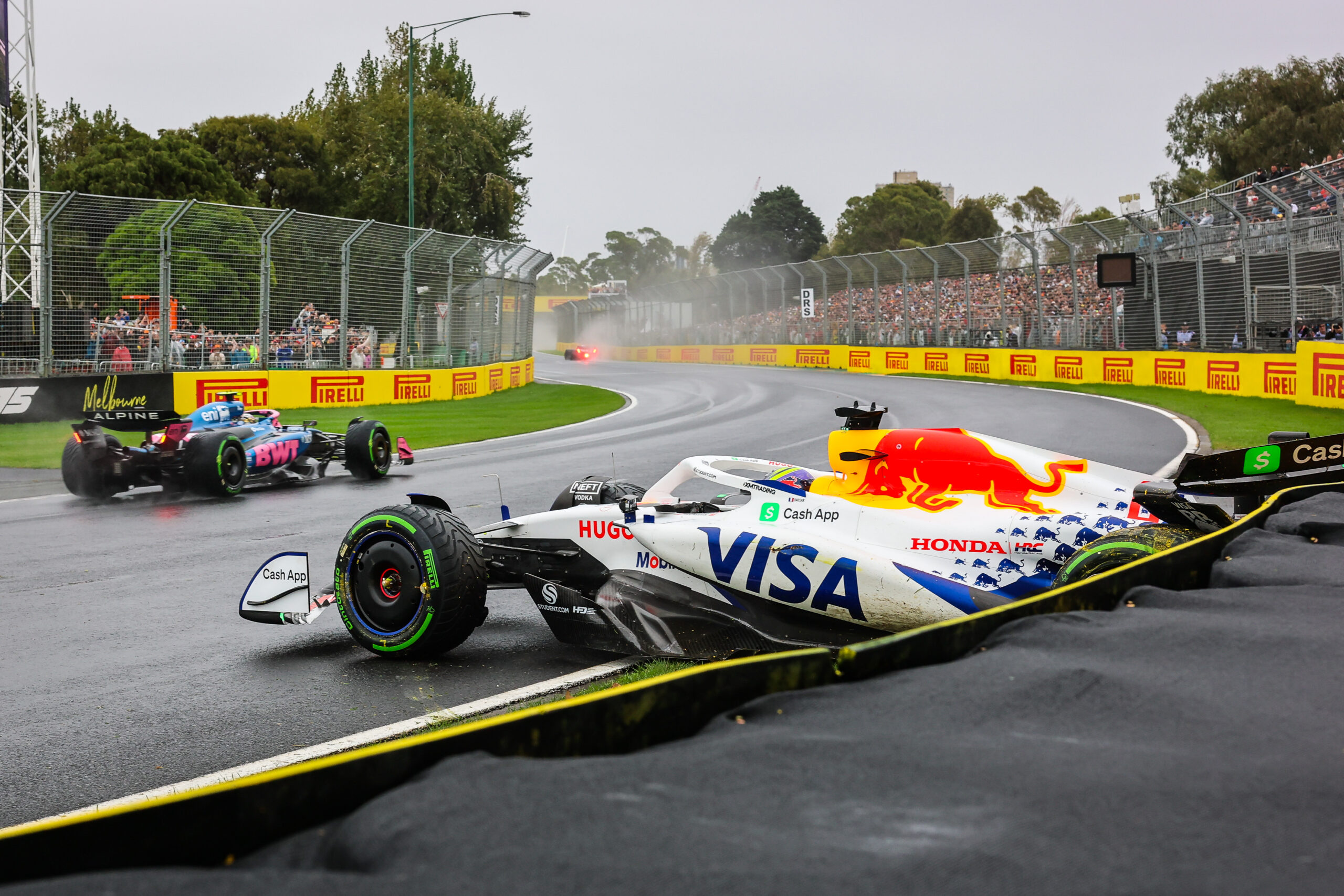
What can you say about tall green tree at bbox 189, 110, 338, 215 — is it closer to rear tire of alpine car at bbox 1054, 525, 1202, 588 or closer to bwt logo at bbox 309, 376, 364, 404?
bwt logo at bbox 309, 376, 364, 404

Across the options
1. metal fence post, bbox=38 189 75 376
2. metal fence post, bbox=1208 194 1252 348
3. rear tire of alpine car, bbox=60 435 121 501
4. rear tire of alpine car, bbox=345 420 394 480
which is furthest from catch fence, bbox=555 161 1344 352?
metal fence post, bbox=38 189 75 376

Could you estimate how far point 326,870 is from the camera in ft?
4.84

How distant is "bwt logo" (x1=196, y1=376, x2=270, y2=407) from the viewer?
20844 millimetres

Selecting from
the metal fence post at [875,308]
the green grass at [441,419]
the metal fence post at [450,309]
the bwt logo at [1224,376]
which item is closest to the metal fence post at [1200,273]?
the bwt logo at [1224,376]

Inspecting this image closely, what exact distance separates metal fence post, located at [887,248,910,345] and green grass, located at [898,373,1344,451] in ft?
38.1

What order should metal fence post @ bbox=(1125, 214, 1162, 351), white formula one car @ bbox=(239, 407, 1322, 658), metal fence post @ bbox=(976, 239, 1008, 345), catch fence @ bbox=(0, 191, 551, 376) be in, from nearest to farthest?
white formula one car @ bbox=(239, 407, 1322, 658)
catch fence @ bbox=(0, 191, 551, 376)
metal fence post @ bbox=(1125, 214, 1162, 351)
metal fence post @ bbox=(976, 239, 1008, 345)

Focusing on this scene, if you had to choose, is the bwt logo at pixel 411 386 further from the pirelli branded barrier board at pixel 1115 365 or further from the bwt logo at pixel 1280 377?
the bwt logo at pixel 1280 377

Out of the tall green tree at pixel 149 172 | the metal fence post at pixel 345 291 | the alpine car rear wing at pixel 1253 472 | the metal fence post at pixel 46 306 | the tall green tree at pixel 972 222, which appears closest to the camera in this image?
the alpine car rear wing at pixel 1253 472

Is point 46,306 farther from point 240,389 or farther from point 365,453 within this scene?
point 365,453

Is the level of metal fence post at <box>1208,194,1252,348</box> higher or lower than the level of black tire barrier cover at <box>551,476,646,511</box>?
higher

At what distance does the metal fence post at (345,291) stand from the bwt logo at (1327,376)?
1876cm

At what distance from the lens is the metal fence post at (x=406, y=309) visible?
26.4 metres

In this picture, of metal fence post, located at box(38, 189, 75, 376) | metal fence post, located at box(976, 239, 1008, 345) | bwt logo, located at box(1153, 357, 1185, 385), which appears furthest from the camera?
metal fence post, located at box(976, 239, 1008, 345)

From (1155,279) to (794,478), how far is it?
24.0 metres
